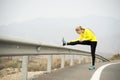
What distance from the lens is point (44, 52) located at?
8.74 m

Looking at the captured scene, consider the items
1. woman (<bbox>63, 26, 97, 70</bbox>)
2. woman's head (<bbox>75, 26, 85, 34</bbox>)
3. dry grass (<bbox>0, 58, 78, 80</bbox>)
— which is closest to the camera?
dry grass (<bbox>0, 58, 78, 80</bbox>)

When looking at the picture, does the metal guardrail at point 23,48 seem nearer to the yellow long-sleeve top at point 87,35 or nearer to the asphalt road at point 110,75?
the yellow long-sleeve top at point 87,35

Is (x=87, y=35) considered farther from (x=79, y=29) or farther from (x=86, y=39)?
(x=79, y=29)

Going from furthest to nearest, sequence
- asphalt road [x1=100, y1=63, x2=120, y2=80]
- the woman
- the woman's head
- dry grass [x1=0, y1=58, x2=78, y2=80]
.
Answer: the woman → the woman's head → asphalt road [x1=100, y1=63, x2=120, y2=80] → dry grass [x1=0, y1=58, x2=78, y2=80]

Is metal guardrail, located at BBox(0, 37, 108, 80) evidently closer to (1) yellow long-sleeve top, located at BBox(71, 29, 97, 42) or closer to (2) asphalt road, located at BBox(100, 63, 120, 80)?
(1) yellow long-sleeve top, located at BBox(71, 29, 97, 42)

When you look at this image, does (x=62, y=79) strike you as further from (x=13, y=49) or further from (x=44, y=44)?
(x=13, y=49)

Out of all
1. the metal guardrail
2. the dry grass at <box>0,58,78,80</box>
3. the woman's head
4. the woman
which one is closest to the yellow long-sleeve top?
the woman

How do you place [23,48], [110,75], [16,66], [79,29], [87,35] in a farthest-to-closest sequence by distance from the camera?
1. [87,35]
2. [79,29]
3. [110,75]
4. [16,66]
5. [23,48]

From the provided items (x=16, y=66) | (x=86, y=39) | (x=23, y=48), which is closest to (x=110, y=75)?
(x=86, y=39)

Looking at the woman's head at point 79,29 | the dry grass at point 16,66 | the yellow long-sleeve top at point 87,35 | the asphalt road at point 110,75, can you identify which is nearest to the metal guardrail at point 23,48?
the dry grass at point 16,66

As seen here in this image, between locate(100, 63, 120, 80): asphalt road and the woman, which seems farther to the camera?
the woman

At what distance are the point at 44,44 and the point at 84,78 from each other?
1506 millimetres

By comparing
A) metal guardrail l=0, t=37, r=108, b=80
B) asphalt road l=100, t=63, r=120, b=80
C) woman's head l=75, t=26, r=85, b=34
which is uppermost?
woman's head l=75, t=26, r=85, b=34

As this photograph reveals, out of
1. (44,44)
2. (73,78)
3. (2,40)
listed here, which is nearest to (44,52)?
(44,44)
